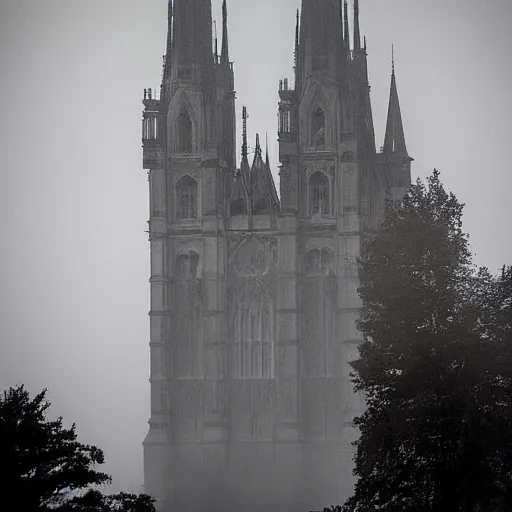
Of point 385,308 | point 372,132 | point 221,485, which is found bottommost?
point 221,485

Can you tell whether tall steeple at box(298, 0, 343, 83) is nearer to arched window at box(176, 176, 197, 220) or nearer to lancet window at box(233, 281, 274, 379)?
arched window at box(176, 176, 197, 220)

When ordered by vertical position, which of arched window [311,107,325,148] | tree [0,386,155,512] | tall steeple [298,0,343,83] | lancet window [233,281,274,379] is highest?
tall steeple [298,0,343,83]

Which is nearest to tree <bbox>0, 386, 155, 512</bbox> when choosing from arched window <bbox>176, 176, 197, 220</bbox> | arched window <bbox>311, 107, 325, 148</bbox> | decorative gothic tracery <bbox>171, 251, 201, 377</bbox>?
decorative gothic tracery <bbox>171, 251, 201, 377</bbox>

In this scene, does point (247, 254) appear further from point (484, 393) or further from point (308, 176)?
point (484, 393)

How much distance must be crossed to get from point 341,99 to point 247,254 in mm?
9190

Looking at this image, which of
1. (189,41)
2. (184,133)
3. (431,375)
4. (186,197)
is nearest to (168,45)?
(189,41)

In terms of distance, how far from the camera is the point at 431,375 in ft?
145

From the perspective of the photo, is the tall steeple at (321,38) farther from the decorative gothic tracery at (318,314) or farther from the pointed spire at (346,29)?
the decorative gothic tracery at (318,314)

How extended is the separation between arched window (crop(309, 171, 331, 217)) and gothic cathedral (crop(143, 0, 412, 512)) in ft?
0.17

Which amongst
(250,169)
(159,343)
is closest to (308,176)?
(250,169)

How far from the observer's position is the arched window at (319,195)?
8175 cm

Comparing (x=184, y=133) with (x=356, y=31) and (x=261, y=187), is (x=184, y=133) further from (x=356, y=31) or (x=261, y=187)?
(x=356, y=31)

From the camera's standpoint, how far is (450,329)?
147ft

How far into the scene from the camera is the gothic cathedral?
80688 mm
